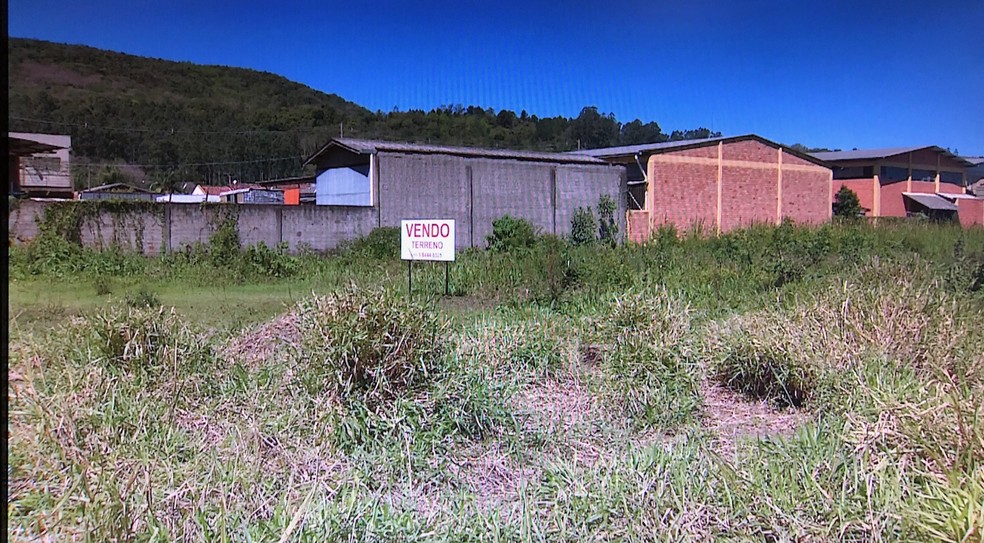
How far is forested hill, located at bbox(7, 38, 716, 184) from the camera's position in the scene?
148ft

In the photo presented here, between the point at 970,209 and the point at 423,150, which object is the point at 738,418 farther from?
the point at 970,209

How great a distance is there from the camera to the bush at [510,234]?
61.8ft

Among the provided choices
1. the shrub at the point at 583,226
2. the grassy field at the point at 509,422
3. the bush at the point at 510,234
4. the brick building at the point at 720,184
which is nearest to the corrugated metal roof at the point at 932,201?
the brick building at the point at 720,184

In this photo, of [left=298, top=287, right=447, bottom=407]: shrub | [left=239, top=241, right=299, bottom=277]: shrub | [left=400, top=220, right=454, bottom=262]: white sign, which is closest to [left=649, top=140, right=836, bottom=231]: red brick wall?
[left=239, top=241, right=299, bottom=277]: shrub

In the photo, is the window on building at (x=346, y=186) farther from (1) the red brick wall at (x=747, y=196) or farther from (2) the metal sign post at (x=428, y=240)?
(1) the red brick wall at (x=747, y=196)

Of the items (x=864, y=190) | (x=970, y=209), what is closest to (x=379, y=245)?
(x=864, y=190)

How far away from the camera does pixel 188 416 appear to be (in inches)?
190

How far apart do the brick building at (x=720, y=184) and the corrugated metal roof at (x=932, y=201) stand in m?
10.2

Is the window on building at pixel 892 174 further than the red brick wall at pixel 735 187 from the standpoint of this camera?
Yes

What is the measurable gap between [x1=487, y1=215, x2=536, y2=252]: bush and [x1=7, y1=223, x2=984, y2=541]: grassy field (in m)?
10.3

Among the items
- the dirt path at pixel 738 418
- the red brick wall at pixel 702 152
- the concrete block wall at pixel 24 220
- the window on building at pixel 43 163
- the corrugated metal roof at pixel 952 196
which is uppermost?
the red brick wall at pixel 702 152

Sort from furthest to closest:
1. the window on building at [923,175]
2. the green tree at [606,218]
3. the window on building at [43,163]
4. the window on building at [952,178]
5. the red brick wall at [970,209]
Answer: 1. the window on building at [952,178]
2. the window on building at [923,175]
3. the red brick wall at [970,209]
4. the window on building at [43,163]
5. the green tree at [606,218]

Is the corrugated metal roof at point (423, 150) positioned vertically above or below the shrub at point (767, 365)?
above

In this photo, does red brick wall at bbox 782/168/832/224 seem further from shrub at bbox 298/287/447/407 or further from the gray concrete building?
shrub at bbox 298/287/447/407
